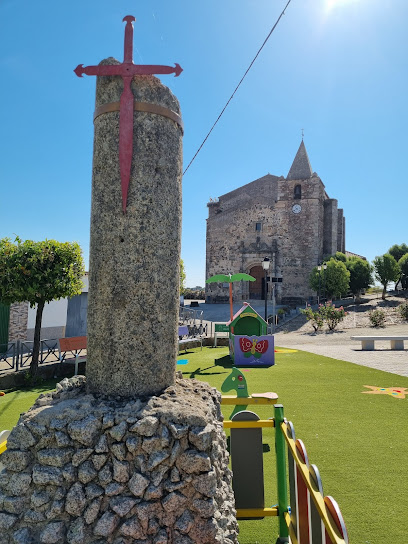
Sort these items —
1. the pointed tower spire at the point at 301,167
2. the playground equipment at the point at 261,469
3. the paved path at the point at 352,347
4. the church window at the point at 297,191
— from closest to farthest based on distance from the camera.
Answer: the playground equipment at the point at 261,469, the paved path at the point at 352,347, the pointed tower spire at the point at 301,167, the church window at the point at 297,191

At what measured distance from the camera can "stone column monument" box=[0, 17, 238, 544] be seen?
1911mm

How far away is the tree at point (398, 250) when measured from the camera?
112 feet

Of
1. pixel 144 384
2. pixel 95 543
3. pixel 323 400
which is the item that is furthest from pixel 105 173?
pixel 323 400

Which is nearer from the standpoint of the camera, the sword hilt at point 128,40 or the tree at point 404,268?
the sword hilt at point 128,40

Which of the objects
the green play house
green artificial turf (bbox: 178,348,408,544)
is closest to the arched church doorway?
the green play house

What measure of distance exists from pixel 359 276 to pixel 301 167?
10587 millimetres

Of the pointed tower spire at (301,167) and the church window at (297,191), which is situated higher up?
the pointed tower spire at (301,167)

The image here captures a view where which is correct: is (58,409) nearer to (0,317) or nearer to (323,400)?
(323,400)

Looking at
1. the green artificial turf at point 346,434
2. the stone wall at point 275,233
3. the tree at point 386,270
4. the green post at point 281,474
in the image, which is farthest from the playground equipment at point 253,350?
the tree at point 386,270

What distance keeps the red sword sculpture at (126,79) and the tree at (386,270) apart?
29.8m

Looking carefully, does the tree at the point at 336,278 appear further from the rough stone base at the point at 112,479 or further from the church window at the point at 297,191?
the rough stone base at the point at 112,479

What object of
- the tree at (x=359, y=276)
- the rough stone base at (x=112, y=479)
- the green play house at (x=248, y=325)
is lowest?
the rough stone base at (x=112, y=479)

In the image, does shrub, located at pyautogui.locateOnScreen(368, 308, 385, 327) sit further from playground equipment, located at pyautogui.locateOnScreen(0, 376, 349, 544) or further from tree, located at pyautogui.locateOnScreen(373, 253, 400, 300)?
playground equipment, located at pyautogui.locateOnScreen(0, 376, 349, 544)

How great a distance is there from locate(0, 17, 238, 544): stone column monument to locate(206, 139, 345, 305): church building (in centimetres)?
2828
